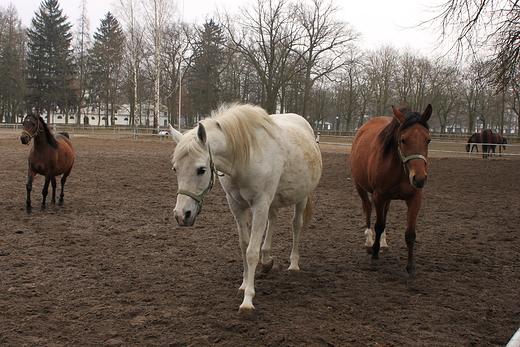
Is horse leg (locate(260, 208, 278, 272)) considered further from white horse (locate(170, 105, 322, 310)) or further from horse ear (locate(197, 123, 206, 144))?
horse ear (locate(197, 123, 206, 144))

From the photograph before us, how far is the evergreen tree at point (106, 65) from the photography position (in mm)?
40112

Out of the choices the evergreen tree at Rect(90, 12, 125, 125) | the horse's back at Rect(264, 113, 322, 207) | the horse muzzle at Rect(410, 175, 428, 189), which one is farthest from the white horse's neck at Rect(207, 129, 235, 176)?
the evergreen tree at Rect(90, 12, 125, 125)

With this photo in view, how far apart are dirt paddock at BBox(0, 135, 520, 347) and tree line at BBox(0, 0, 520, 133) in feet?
74.5

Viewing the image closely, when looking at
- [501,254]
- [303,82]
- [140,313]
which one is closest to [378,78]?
[303,82]

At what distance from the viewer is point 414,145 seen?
11.6 ft

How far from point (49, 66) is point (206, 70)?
63.6 feet

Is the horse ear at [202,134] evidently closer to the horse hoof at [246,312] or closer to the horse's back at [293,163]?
the horse's back at [293,163]

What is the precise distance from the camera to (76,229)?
5.32m

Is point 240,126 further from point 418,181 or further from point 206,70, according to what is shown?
point 206,70

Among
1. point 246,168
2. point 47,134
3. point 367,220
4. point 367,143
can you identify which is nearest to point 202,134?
point 246,168

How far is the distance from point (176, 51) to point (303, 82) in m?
12.8

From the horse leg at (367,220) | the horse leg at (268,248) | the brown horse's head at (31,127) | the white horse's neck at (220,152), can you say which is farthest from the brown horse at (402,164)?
the brown horse's head at (31,127)

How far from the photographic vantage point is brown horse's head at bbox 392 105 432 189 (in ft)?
11.2

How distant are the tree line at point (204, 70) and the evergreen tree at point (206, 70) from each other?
0.36 ft
